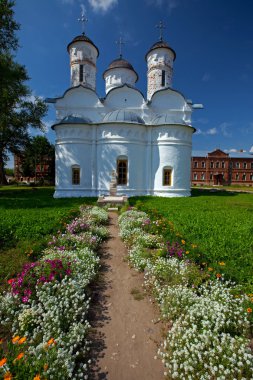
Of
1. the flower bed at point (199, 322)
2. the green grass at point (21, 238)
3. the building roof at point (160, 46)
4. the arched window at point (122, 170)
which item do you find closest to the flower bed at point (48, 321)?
the green grass at point (21, 238)

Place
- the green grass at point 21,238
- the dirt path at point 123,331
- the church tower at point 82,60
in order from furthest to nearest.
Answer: the church tower at point 82,60
the green grass at point 21,238
the dirt path at point 123,331

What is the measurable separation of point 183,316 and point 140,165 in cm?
1474

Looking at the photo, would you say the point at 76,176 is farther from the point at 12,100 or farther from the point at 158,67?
the point at 158,67

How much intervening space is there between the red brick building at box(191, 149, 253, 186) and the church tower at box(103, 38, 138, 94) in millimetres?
32282

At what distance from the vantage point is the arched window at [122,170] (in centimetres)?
1688

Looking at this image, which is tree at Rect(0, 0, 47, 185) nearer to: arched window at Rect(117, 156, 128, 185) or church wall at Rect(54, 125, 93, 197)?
church wall at Rect(54, 125, 93, 197)

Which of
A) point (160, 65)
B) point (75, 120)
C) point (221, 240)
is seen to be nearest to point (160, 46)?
point (160, 65)

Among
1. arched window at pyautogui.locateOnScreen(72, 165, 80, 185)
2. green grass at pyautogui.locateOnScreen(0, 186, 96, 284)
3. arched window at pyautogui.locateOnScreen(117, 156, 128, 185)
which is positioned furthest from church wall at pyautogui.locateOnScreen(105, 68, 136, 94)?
green grass at pyautogui.locateOnScreen(0, 186, 96, 284)

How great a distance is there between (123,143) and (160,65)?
34.4 ft

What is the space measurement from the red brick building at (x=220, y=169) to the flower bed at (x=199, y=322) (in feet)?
158

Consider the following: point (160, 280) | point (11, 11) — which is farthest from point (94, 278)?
point (11, 11)

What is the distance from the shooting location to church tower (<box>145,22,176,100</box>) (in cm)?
2122

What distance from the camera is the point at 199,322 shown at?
290cm

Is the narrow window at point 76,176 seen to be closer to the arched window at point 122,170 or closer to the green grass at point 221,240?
the arched window at point 122,170
